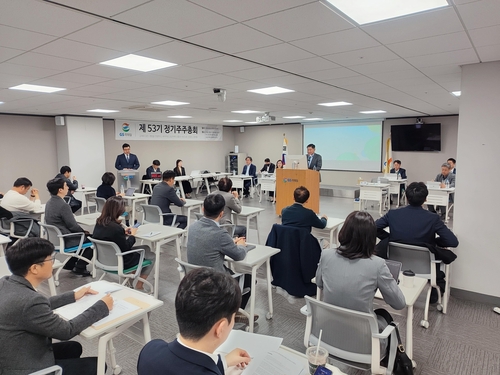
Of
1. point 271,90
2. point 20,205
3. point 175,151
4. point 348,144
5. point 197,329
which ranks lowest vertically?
point 20,205

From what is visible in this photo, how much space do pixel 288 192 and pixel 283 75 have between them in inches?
108

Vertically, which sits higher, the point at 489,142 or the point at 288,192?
the point at 489,142

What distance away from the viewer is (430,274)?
3076mm

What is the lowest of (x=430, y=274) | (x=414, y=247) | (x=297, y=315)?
(x=297, y=315)

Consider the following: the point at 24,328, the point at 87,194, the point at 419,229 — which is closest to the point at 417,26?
the point at 419,229

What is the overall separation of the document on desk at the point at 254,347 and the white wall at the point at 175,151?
33.8ft

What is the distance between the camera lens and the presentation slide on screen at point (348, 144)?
39.7 ft

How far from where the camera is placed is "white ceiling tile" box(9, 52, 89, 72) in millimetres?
3227

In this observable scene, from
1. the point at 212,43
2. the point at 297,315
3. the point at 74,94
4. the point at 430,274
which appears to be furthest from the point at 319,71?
the point at 74,94

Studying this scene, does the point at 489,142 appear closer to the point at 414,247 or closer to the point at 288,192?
the point at 414,247

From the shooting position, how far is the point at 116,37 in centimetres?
270

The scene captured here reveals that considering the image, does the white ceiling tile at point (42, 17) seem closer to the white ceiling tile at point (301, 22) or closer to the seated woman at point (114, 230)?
the white ceiling tile at point (301, 22)

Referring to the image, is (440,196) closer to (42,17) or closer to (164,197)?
(164,197)

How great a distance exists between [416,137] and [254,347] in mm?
11537
